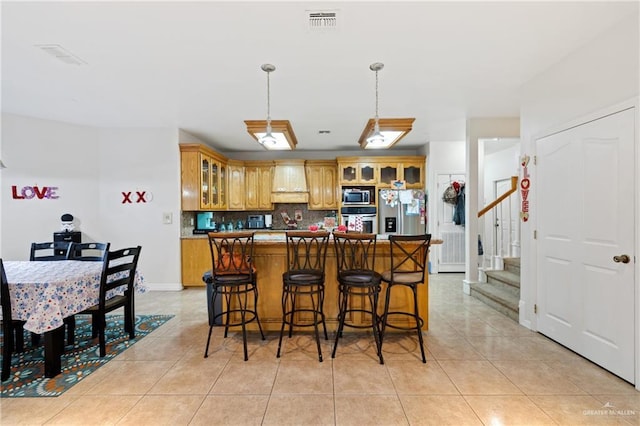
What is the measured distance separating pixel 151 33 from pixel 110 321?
3.23 m

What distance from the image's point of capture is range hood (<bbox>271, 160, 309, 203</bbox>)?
6.56 m

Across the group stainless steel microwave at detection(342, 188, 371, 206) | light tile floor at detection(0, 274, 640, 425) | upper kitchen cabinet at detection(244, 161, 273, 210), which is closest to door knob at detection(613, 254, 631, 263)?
light tile floor at detection(0, 274, 640, 425)

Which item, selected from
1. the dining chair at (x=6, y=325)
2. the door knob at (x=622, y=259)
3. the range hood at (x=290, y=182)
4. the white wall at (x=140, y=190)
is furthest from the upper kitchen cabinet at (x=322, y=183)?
the dining chair at (x=6, y=325)

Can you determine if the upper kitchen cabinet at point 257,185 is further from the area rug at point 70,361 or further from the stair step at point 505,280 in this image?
the stair step at point 505,280

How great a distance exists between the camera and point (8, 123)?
4.25 metres

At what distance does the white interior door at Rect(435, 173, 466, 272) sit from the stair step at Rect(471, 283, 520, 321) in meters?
1.43

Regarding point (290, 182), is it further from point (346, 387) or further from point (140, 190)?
point (346, 387)

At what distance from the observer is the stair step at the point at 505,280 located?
4051mm

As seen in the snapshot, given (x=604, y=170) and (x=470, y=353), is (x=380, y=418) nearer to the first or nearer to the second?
(x=470, y=353)

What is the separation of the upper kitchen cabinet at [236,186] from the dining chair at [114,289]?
11.4ft

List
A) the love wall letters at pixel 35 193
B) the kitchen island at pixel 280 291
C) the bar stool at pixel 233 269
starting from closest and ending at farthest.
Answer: the bar stool at pixel 233 269 < the kitchen island at pixel 280 291 < the love wall letters at pixel 35 193

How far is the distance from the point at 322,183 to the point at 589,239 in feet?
15.5

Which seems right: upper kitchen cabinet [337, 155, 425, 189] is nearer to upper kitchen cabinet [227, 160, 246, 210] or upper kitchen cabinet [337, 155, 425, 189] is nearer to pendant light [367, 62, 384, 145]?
upper kitchen cabinet [227, 160, 246, 210]

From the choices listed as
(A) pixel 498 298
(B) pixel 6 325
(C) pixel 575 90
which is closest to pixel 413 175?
(A) pixel 498 298
